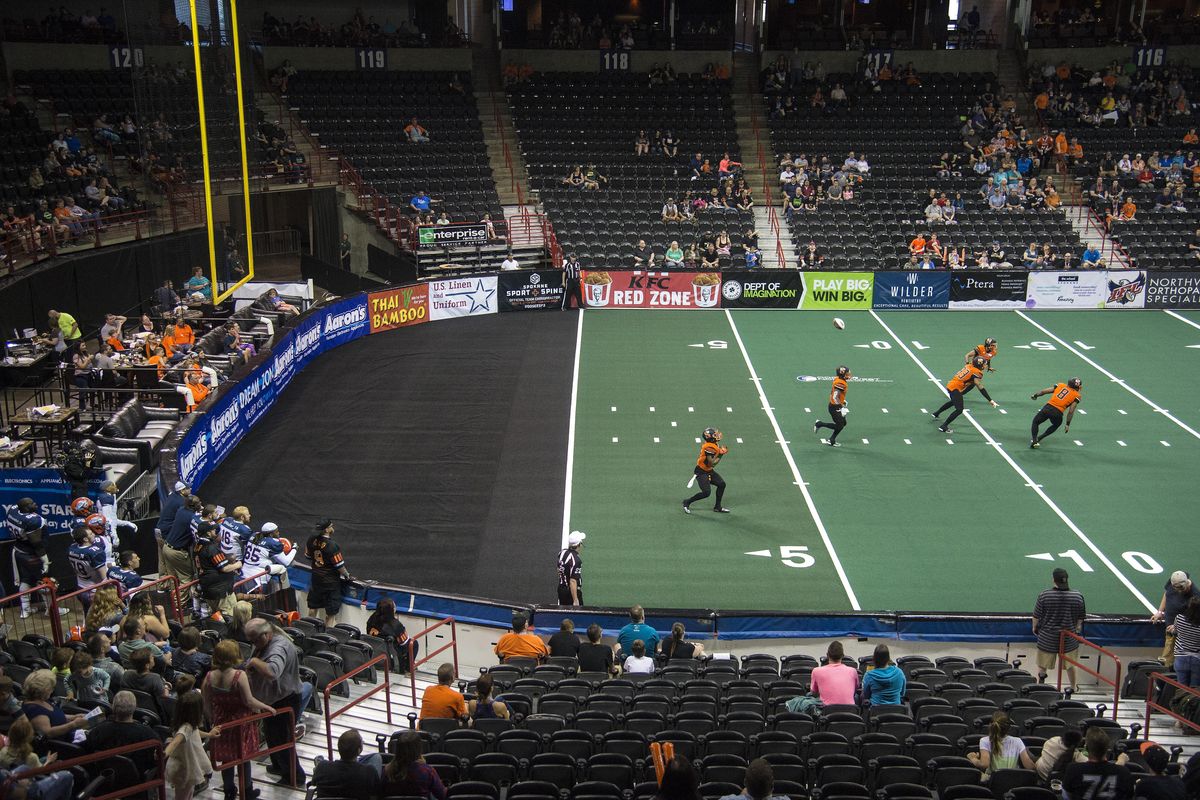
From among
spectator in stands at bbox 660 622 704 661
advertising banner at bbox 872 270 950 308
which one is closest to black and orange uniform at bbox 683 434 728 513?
spectator in stands at bbox 660 622 704 661

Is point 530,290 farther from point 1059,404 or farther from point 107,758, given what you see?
point 107,758

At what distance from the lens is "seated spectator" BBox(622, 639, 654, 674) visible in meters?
12.0

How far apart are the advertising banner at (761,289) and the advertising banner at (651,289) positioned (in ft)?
0.97

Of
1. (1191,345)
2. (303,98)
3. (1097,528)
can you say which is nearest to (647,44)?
(303,98)

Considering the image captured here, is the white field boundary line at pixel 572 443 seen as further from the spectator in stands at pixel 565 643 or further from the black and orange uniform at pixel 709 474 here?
the spectator in stands at pixel 565 643

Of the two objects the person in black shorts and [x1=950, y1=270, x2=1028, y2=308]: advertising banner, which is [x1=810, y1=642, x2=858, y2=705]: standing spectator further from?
[x1=950, y1=270, x2=1028, y2=308]: advertising banner

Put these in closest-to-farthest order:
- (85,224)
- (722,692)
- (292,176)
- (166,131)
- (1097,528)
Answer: (722,692), (1097,528), (166,131), (85,224), (292,176)

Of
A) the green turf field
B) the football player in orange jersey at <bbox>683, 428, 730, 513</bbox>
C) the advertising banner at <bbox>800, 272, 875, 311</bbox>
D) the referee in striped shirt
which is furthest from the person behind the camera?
the advertising banner at <bbox>800, 272, 875, 311</bbox>

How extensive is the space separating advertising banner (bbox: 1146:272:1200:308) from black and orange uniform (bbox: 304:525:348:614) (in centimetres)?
2721

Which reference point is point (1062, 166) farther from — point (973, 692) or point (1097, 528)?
point (973, 692)

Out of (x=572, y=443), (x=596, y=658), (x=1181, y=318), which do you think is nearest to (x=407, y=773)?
(x=596, y=658)

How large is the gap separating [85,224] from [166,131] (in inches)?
341

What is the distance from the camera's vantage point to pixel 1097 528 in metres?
18.1

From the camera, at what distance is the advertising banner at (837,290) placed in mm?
32844
